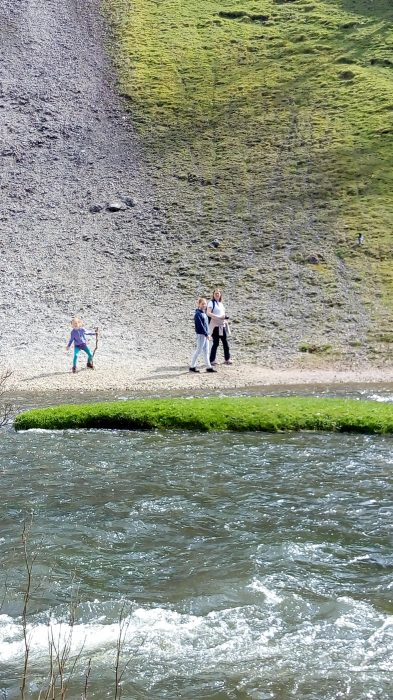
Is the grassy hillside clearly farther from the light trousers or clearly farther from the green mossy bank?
the green mossy bank

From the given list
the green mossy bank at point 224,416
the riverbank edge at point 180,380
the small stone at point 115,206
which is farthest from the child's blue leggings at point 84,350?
the small stone at point 115,206

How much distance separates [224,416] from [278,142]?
30.8m

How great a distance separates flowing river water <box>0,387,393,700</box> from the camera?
7859 mm

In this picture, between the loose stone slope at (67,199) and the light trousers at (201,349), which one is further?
the loose stone slope at (67,199)

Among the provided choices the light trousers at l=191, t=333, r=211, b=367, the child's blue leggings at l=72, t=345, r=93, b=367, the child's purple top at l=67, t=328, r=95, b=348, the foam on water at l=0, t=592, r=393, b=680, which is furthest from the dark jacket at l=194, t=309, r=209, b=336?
the foam on water at l=0, t=592, r=393, b=680

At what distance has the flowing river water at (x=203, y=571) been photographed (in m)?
7.86

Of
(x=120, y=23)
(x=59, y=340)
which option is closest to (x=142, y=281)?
(x=59, y=340)

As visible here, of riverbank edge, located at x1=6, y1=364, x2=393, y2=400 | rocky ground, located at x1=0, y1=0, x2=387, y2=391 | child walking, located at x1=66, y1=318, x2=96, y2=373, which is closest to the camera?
riverbank edge, located at x1=6, y1=364, x2=393, y2=400

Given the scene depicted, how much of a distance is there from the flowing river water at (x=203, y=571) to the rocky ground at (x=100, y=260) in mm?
11148

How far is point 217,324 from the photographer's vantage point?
2998cm

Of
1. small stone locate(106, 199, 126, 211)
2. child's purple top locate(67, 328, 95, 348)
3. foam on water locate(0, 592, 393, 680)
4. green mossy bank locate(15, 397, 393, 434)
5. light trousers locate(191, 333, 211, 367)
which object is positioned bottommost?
foam on water locate(0, 592, 393, 680)

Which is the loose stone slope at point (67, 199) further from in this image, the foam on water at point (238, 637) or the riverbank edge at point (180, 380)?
the foam on water at point (238, 637)

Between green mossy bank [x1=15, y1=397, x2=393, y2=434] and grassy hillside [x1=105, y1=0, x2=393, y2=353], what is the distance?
461 inches

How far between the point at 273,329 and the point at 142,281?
23.4ft
